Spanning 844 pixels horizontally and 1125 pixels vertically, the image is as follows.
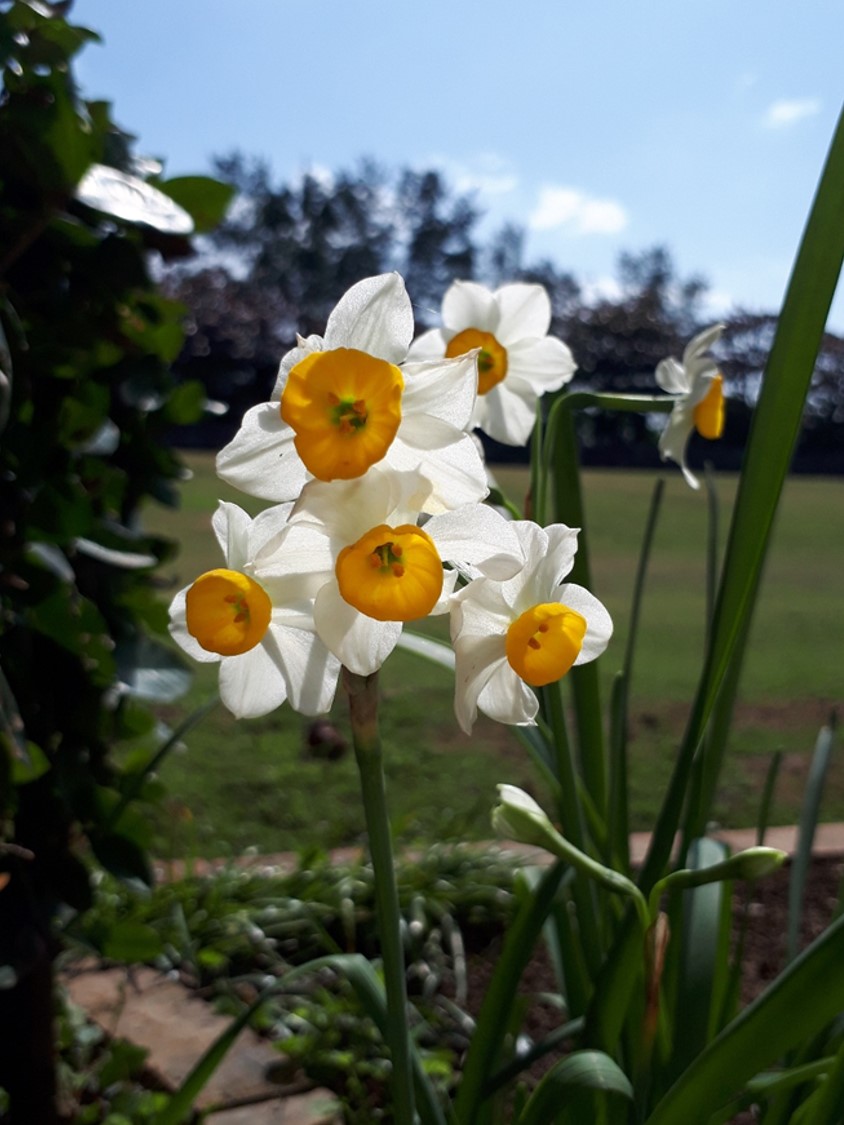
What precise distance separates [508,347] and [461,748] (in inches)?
76.2

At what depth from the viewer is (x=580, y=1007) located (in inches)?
40.6

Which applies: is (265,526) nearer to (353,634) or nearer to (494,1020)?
(353,634)

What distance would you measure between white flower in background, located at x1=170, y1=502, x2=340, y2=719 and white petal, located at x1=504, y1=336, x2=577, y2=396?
0.45m

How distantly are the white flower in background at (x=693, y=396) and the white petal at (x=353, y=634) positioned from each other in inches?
17.6

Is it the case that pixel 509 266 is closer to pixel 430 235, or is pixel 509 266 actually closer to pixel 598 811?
pixel 430 235

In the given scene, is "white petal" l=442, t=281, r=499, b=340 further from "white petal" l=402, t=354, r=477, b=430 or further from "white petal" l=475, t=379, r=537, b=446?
"white petal" l=402, t=354, r=477, b=430

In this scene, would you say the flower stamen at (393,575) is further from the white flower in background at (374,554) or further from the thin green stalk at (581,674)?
the thin green stalk at (581,674)

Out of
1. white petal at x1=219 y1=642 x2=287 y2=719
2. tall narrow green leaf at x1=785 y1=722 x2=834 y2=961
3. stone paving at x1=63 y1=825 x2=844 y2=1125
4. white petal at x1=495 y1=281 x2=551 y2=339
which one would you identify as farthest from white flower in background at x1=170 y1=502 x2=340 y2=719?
stone paving at x1=63 y1=825 x2=844 y2=1125

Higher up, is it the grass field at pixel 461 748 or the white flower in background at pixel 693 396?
the white flower in background at pixel 693 396

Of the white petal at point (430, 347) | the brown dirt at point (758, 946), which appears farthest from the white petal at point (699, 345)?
the brown dirt at point (758, 946)

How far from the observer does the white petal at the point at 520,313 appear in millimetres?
984

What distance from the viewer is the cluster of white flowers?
506mm

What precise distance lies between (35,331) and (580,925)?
0.81m

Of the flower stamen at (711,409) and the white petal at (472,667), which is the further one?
the flower stamen at (711,409)
